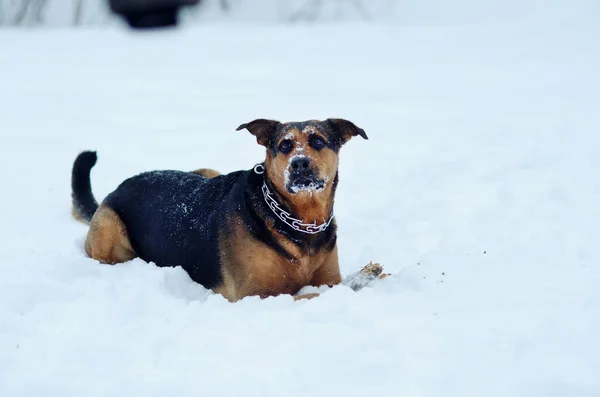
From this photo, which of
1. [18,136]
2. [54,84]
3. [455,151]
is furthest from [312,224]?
Result: [54,84]

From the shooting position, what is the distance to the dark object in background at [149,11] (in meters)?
19.1

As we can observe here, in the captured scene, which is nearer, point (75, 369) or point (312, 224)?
point (75, 369)

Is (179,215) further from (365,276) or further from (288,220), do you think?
(365,276)

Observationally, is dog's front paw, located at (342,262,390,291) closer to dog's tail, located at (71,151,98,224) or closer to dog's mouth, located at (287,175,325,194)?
dog's mouth, located at (287,175,325,194)

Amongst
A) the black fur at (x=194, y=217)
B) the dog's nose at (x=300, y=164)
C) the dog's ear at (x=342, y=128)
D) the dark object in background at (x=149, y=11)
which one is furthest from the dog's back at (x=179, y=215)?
the dark object in background at (x=149, y=11)

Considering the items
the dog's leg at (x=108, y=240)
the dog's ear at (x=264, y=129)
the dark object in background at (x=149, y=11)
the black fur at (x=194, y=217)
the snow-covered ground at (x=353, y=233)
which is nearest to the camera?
the snow-covered ground at (x=353, y=233)

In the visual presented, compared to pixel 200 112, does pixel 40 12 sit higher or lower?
higher

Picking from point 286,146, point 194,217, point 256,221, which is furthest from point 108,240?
point 286,146

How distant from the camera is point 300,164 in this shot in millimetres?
4875

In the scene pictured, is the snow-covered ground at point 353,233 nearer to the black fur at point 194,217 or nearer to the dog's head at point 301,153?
the black fur at point 194,217

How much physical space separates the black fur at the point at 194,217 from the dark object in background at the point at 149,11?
1435 centimetres

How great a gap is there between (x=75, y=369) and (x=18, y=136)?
7.68 metres

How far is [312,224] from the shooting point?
5.18 m

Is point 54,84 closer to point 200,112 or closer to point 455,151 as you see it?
point 200,112
